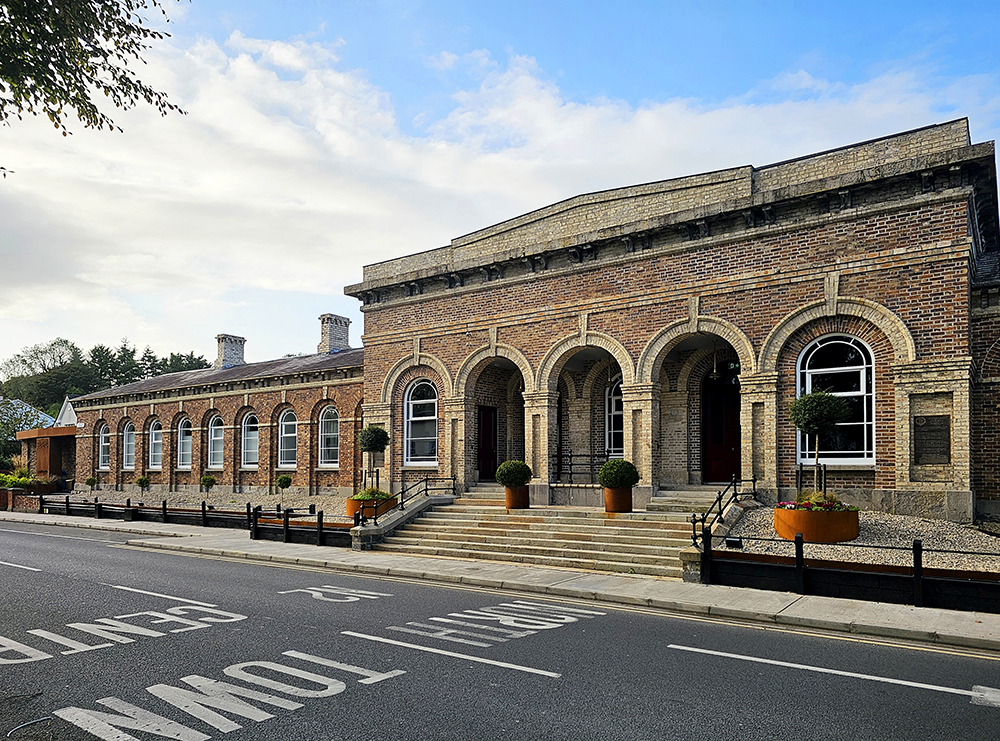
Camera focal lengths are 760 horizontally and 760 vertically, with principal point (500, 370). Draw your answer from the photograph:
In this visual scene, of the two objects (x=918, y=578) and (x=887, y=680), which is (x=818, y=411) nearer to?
(x=918, y=578)

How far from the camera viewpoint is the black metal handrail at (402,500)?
18.0 meters

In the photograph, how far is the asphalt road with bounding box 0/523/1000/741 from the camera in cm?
570

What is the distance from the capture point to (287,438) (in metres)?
29.5

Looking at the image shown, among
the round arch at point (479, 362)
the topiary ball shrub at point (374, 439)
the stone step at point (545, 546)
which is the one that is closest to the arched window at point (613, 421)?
the round arch at point (479, 362)

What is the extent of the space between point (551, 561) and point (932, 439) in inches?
298

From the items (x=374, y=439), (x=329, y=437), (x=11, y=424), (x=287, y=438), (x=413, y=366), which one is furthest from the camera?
(x=11, y=424)

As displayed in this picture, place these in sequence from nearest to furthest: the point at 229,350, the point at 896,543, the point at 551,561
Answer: the point at 896,543 < the point at 551,561 < the point at 229,350

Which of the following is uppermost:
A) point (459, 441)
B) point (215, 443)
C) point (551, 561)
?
point (459, 441)

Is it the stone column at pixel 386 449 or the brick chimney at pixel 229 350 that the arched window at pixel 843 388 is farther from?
the brick chimney at pixel 229 350

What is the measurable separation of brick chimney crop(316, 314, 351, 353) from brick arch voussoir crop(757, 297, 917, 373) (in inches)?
977

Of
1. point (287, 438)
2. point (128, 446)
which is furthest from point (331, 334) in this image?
point (128, 446)

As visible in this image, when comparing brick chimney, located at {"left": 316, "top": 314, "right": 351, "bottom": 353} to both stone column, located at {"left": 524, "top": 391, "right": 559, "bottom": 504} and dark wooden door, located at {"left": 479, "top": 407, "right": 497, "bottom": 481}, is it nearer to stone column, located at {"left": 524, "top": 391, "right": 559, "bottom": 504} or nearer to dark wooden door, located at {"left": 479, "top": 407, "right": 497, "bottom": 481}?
dark wooden door, located at {"left": 479, "top": 407, "right": 497, "bottom": 481}

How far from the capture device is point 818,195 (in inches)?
619

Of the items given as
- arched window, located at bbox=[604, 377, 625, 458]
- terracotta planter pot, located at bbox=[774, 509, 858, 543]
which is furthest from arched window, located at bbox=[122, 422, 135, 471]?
terracotta planter pot, located at bbox=[774, 509, 858, 543]
